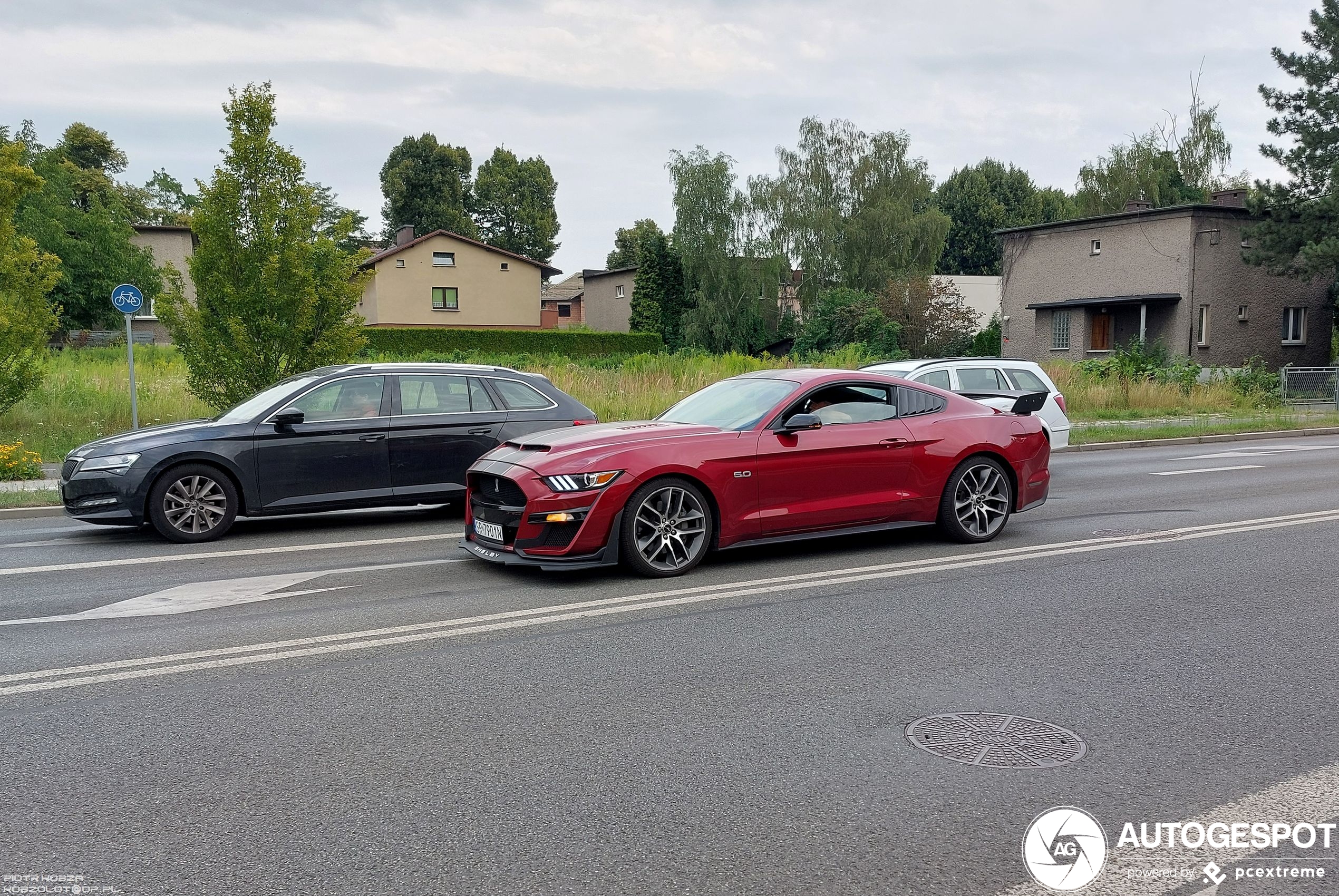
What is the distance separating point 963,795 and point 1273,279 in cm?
4246

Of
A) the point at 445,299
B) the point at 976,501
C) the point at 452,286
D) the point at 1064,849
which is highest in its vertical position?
the point at 452,286

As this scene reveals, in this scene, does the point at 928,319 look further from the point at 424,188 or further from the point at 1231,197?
the point at 424,188

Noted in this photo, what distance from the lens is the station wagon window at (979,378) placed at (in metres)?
15.5

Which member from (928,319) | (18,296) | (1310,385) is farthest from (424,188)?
(18,296)

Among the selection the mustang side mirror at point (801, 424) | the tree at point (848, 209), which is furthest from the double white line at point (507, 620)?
the tree at point (848, 209)

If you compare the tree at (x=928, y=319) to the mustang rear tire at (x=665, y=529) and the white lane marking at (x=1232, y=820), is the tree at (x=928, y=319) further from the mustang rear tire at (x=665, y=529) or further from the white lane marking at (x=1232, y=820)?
the white lane marking at (x=1232, y=820)

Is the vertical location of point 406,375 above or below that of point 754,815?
above

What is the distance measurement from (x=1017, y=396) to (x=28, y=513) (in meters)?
12.0

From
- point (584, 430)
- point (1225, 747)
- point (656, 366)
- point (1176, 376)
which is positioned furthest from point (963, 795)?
point (1176, 376)

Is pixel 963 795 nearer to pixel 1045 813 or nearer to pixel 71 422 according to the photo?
pixel 1045 813

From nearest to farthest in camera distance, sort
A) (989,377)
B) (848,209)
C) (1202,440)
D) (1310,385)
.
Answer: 1. (989,377)
2. (1202,440)
3. (1310,385)
4. (848,209)

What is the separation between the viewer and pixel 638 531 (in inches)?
315

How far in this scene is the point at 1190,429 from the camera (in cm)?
2309

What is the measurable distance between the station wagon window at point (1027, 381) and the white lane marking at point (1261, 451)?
10.9 ft
